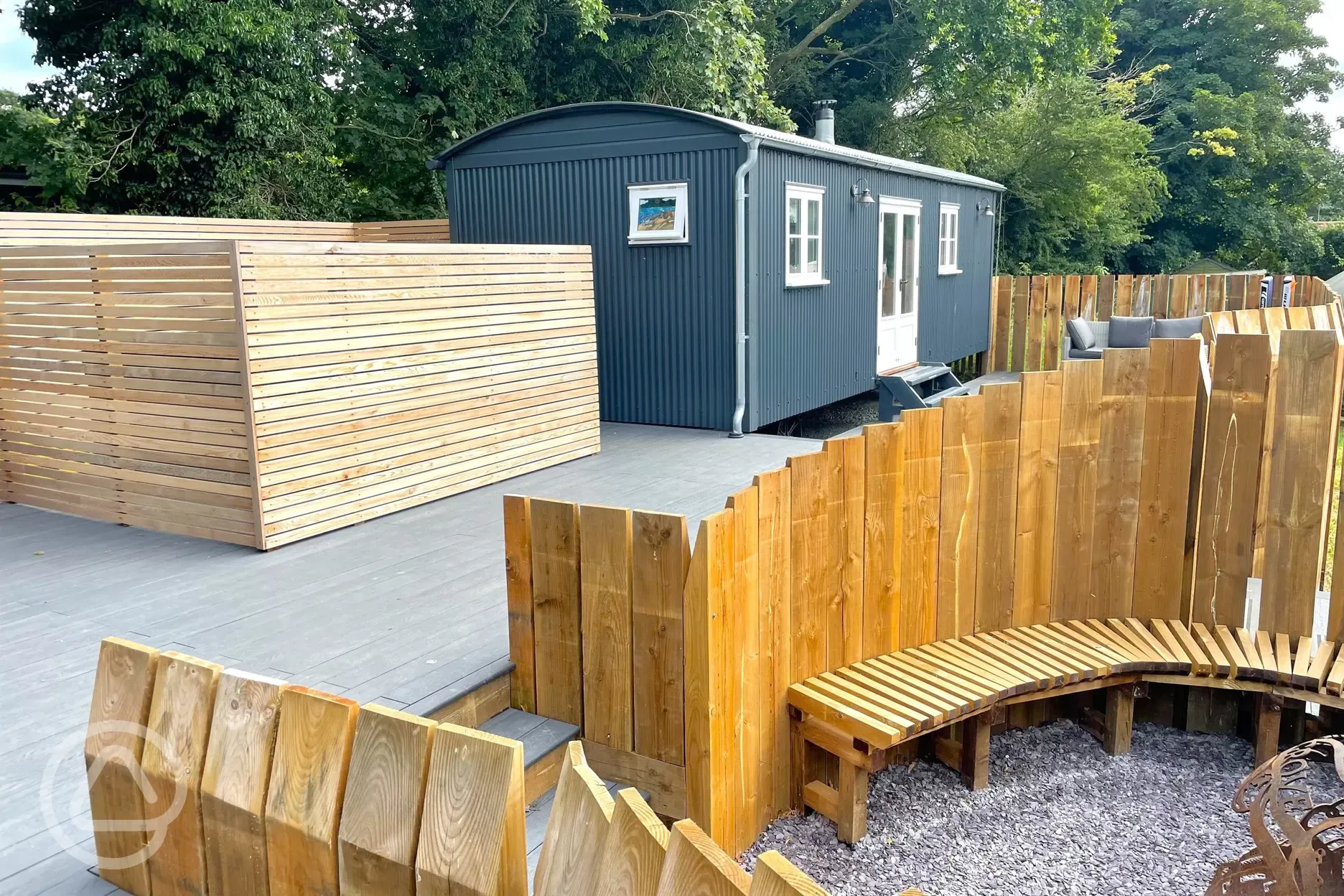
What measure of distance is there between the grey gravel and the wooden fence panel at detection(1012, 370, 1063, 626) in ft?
2.25

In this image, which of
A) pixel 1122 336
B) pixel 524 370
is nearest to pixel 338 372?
pixel 524 370

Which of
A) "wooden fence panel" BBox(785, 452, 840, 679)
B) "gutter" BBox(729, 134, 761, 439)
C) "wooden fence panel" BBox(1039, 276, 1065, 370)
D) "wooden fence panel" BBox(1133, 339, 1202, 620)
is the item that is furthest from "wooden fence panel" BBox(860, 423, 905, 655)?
"wooden fence panel" BBox(1039, 276, 1065, 370)

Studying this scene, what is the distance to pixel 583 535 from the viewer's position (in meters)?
3.55

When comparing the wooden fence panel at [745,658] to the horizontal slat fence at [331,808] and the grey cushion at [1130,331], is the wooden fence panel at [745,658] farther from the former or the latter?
the grey cushion at [1130,331]

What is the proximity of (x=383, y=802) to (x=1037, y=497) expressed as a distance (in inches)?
137

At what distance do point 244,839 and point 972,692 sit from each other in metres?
2.77

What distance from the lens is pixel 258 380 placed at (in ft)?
17.9

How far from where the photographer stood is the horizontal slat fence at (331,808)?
1.70m

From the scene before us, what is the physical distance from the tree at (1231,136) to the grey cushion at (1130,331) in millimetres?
19494

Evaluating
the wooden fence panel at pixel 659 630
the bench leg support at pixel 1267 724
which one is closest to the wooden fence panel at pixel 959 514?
the bench leg support at pixel 1267 724

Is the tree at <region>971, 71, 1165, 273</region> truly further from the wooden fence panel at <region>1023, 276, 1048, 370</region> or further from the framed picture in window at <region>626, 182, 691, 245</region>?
the framed picture in window at <region>626, 182, 691, 245</region>

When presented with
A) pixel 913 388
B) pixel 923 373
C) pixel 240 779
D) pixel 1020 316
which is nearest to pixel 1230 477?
pixel 240 779

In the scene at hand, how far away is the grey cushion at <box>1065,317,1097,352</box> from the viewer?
1339 centimetres

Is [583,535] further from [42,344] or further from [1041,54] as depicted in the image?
[1041,54]
